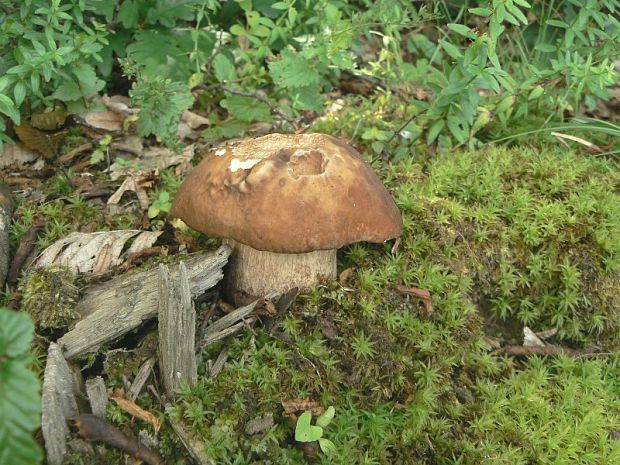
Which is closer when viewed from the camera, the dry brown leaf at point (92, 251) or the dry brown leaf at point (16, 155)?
the dry brown leaf at point (92, 251)

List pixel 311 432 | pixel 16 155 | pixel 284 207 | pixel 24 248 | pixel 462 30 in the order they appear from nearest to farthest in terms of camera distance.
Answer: pixel 311 432 < pixel 284 207 < pixel 24 248 < pixel 462 30 < pixel 16 155

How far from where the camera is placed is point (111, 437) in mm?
2225

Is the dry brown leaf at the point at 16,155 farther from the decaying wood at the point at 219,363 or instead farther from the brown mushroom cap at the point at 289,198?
the decaying wood at the point at 219,363

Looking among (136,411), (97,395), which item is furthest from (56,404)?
(136,411)

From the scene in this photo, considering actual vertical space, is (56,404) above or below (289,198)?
below

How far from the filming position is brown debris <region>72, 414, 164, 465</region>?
2.18 m

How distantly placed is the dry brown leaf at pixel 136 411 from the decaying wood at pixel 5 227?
1.00m

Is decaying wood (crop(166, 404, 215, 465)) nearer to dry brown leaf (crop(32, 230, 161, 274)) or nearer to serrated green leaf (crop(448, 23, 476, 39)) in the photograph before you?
dry brown leaf (crop(32, 230, 161, 274))

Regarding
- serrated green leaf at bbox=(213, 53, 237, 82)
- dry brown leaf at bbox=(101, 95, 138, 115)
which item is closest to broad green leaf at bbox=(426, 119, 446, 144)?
serrated green leaf at bbox=(213, 53, 237, 82)

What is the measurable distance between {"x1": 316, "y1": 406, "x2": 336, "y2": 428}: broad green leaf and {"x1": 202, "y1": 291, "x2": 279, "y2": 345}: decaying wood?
59 centimetres

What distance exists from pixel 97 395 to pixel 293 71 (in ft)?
8.27

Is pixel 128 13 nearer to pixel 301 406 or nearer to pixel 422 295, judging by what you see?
pixel 422 295

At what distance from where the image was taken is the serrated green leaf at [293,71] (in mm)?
3828

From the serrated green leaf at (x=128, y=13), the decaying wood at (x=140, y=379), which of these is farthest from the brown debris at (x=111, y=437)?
the serrated green leaf at (x=128, y=13)
